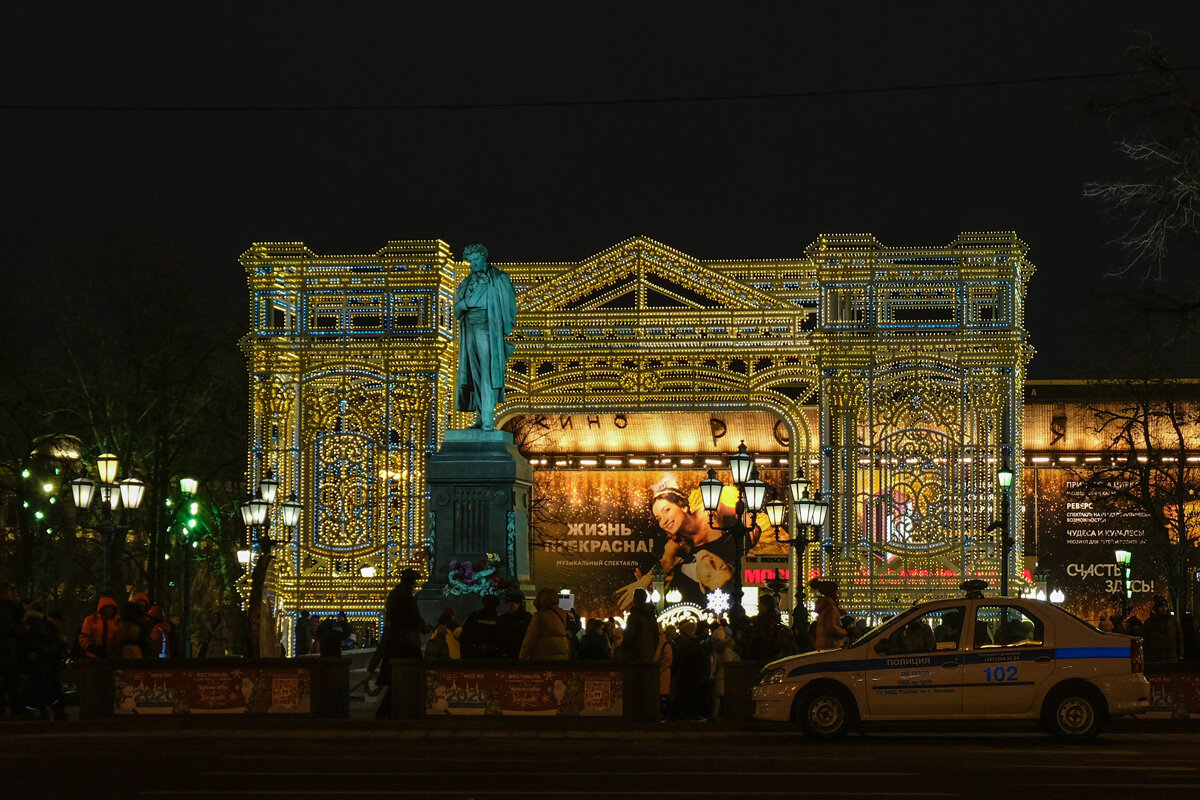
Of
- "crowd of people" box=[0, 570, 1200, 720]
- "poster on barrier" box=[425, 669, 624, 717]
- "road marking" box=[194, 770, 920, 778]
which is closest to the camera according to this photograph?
"road marking" box=[194, 770, 920, 778]

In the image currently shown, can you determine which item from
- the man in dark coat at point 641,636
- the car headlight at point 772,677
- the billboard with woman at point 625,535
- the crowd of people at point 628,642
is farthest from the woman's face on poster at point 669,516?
the car headlight at point 772,677

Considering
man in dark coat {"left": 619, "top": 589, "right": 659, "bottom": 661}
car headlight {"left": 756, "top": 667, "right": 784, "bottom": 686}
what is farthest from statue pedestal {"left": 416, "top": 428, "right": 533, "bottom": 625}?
car headlight {"left": 756, "top": 667, "right": 784, "bottom": 686}

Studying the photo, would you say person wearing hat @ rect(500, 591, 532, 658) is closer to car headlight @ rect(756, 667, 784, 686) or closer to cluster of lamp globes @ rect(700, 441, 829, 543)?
car headlight @ rect(756, 667, 784, 686)

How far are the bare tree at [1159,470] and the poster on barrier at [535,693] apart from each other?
64.3 ft

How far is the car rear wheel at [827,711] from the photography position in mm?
18844

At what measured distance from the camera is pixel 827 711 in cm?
1888

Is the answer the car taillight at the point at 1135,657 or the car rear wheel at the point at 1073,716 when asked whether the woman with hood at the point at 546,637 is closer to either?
the car rear wheel at the point at 1073,716

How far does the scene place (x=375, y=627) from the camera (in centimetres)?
4350

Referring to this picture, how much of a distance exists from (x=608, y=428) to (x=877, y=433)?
14.8 m

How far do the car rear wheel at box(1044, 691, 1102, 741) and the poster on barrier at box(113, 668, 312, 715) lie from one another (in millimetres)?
8638

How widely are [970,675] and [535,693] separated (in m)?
5.18

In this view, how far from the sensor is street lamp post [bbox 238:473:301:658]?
24.8 m

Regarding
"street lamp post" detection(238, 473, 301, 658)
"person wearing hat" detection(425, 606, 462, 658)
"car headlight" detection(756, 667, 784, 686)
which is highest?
"street lamp post" detection(238, 473, 301, 658)

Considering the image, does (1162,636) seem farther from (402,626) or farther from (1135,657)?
(402,626)
